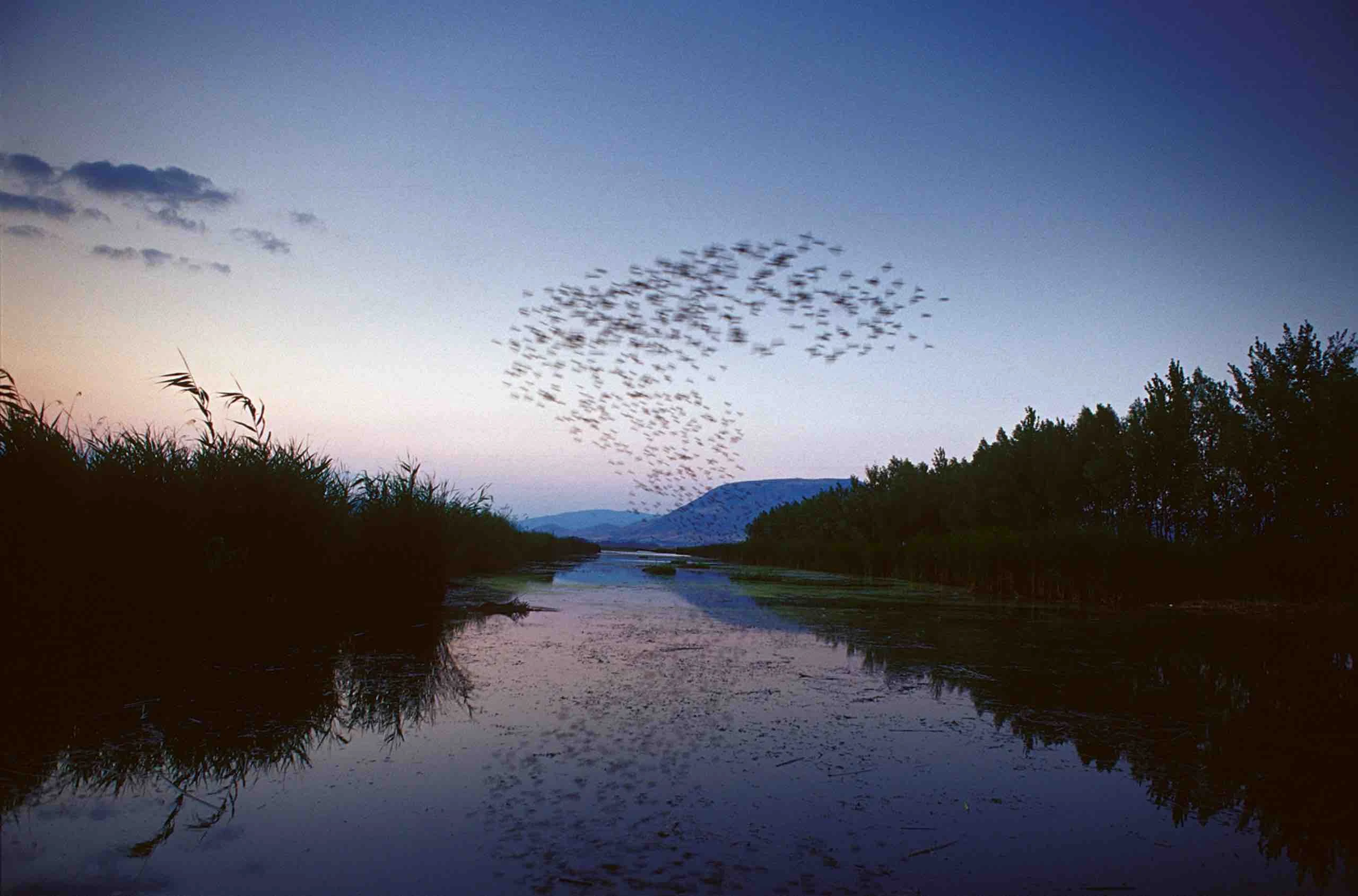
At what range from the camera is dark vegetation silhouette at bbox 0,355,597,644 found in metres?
5.79

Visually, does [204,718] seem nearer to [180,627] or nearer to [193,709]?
[193,709]

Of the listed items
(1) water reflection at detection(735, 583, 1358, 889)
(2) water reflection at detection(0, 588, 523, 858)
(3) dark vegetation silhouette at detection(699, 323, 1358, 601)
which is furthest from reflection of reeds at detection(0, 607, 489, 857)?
(3) dark vegetation silhouette at detection(699, 323, 1358, 601)

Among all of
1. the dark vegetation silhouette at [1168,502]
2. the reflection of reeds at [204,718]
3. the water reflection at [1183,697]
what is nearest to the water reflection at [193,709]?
the reflection of reeds at [204,718]

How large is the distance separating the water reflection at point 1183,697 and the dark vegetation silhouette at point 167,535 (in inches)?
259

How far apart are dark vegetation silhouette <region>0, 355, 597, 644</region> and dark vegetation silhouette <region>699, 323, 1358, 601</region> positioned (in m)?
16.3

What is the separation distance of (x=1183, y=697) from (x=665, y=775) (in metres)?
5.20

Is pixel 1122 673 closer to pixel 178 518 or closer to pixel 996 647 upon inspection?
pixel 996 647

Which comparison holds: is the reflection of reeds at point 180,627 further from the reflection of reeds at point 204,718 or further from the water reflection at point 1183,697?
the water reflection at point 1183,697

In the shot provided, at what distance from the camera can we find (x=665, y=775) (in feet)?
13.9

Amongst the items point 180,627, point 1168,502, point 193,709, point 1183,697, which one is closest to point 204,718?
point 193,709

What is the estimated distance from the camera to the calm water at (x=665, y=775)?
10.1 ft

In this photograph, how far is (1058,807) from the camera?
156 inches

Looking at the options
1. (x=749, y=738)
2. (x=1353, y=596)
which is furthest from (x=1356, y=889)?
(x=1353, y=596)

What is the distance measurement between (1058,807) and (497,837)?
114 inches
